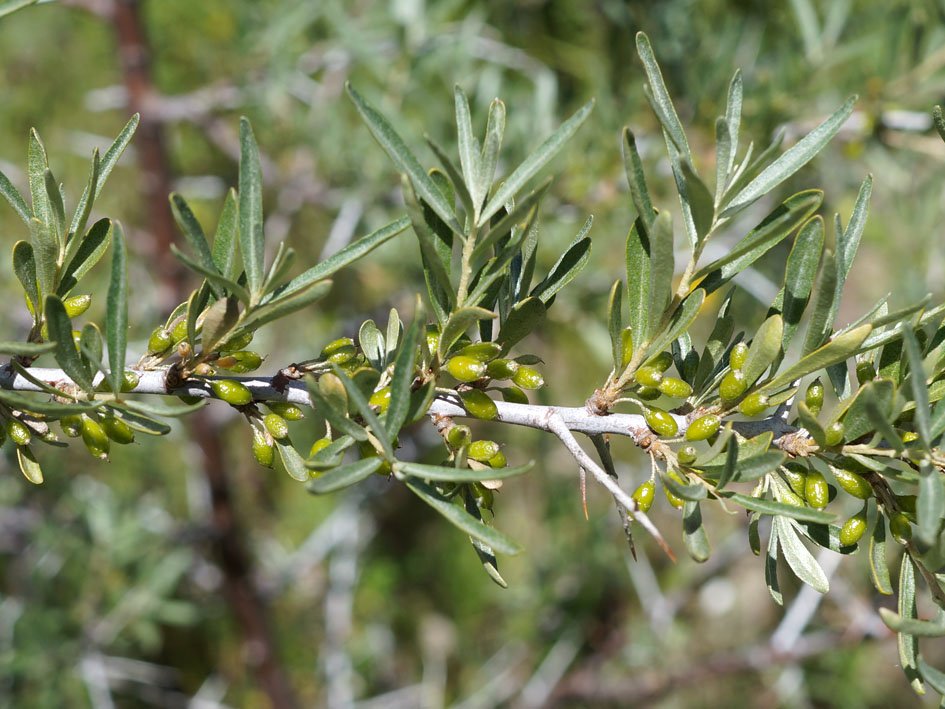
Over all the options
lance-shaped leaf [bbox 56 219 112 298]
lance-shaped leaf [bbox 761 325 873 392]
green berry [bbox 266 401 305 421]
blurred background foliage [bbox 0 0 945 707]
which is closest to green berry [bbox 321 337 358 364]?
green berry [bbox 266 401 305 421]

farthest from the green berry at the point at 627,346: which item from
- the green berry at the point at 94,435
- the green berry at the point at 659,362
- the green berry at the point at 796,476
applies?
the green berry at the point at 94,435

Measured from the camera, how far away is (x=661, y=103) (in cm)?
38

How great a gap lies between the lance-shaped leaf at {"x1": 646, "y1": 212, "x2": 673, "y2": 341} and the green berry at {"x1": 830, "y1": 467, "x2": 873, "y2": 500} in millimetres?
137

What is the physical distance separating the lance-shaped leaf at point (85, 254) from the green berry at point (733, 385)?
14.9 inches

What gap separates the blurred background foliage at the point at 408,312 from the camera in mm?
1106

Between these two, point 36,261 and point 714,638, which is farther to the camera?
point 714,638

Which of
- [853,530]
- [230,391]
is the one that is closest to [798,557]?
[853,530]

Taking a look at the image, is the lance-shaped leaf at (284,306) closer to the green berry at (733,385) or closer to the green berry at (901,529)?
the green berry at (733,385)

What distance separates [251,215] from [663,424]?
267 millimetres

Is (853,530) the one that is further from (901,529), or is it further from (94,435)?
(94,435)

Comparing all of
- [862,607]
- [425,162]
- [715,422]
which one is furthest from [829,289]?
[862,607]

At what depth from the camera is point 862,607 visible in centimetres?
127

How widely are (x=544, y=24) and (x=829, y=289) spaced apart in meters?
1.91

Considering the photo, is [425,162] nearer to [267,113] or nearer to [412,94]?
[412,94]
